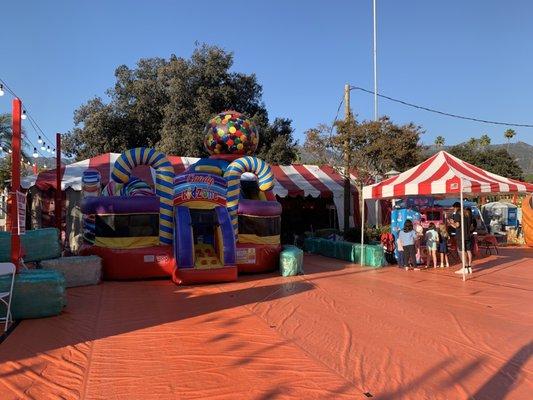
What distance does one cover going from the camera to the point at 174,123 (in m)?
23.4

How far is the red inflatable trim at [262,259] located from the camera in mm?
11117

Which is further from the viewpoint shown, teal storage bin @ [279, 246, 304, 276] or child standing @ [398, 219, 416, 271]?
child standing @ [398, 219, 416, 271]

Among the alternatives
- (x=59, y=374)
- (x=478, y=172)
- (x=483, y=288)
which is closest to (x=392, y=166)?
(x=478, y=172)

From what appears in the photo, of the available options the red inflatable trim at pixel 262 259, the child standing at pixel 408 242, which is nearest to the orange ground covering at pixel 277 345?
the red inflatable trim at pixel 262 259

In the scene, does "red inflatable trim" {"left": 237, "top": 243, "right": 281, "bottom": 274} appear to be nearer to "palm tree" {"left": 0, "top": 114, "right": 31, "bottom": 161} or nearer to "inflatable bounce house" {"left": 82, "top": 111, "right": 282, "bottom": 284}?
"inflatable bounce house" {"left": 82, "top": 111, "right": 282, "bottom": 284}

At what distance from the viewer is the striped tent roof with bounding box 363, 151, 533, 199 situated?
10625 millimetres

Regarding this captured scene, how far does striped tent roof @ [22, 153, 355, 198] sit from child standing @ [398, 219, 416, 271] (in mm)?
5120

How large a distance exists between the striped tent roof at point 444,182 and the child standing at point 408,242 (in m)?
0.81

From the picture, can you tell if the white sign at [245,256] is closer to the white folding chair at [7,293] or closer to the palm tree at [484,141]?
the white folding chair at [7,293]

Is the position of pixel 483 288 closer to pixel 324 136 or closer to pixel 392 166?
pixel 392 166

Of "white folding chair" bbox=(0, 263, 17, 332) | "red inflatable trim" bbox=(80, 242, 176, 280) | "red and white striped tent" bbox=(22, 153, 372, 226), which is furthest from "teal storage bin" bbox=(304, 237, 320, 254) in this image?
"white folding chair" bbox=(0, 263, 17, 332)

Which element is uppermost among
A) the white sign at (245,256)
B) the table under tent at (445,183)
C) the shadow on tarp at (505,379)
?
the table under tent at (445,183)

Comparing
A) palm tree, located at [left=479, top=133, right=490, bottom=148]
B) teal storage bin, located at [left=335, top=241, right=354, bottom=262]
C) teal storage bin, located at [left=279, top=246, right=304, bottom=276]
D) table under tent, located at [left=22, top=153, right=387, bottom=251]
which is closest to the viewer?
teal storage bin, located at [left=279, top=246, right=304, bottom=276]

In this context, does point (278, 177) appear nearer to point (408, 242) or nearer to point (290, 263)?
point (408, 242)
